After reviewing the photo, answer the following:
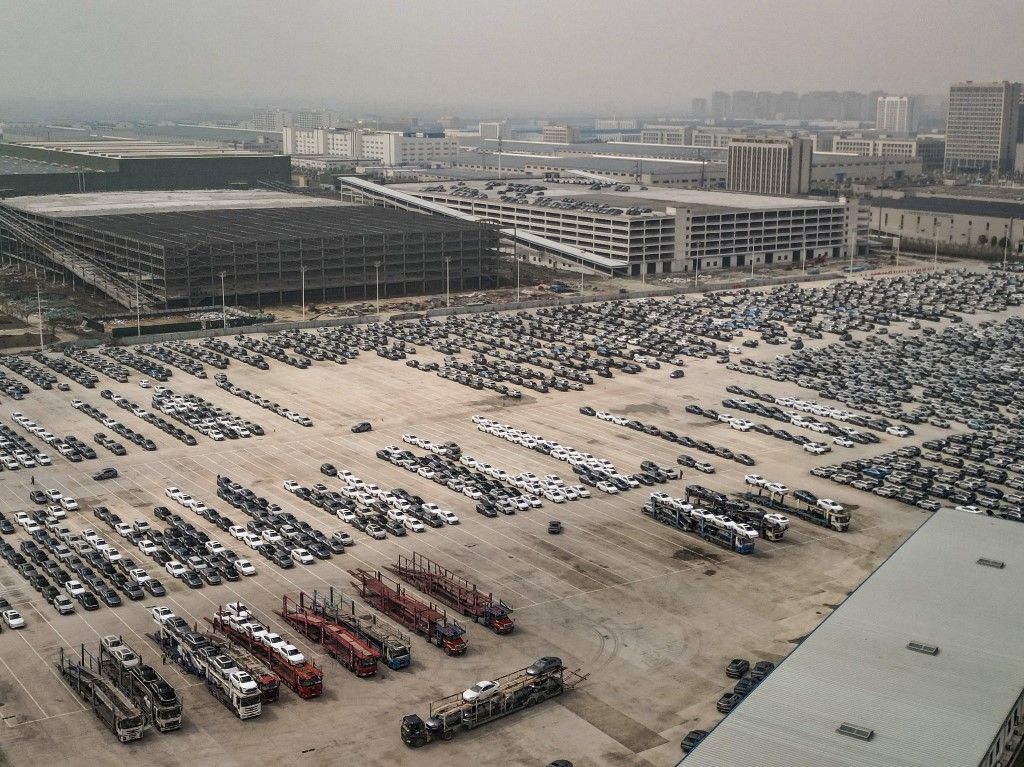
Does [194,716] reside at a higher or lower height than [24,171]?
lower

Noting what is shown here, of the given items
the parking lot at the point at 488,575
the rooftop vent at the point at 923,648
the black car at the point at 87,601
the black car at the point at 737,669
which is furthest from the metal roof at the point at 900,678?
the black car at the point at 87,601

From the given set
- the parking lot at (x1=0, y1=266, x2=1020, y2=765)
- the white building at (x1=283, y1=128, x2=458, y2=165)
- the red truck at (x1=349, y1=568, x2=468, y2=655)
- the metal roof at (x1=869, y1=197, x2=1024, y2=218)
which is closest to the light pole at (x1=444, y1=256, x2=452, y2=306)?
the parking lot at (x1=0, y1=266, x2=1020, y2=765)

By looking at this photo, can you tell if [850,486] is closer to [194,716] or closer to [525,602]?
[525,602]

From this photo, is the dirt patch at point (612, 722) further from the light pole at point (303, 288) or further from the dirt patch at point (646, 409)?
the light pole at point (303, 288)

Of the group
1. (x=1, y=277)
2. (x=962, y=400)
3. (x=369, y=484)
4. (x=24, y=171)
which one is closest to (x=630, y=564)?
(x=369, y=484)

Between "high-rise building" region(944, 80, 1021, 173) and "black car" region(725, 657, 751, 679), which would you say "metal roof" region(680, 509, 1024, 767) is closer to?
"black car" region(725, 657, 751, 679)
